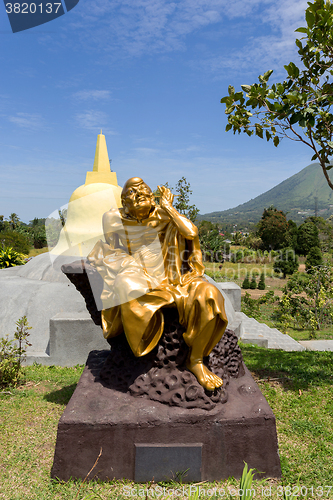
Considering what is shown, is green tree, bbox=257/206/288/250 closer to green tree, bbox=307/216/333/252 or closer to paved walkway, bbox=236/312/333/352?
green tree, bbox=307/216/333/252

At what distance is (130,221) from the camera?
13.4 feet

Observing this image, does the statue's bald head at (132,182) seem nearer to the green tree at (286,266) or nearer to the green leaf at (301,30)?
the green leaf at (301,30)

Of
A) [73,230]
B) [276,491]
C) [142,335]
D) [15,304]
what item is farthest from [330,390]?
[73,230]

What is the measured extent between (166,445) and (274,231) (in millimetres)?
35368

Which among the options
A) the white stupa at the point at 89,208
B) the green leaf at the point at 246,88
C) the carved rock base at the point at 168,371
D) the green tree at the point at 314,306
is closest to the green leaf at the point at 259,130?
the green leaf at the point at 246,88

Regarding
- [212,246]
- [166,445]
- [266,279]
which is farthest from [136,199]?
[212,246]

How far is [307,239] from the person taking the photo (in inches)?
1277

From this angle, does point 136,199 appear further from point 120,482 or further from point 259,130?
point 120,482

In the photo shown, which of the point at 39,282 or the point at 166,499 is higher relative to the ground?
the point at 39,282

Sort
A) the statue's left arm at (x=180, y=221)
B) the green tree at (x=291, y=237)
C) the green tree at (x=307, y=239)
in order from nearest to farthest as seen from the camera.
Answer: the statue's left arm at (x=180, y=221), the green tree at (x=307, y=239), the green tree at (x=291, y=237)

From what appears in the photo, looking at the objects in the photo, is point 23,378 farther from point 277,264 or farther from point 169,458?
point 277,264

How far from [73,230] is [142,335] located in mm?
7374

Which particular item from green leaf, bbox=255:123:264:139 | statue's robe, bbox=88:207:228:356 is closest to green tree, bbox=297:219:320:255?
green leaf, bbox=255:123:264:139

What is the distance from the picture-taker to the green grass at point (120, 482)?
317 centimetres
